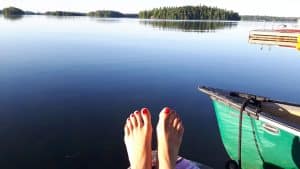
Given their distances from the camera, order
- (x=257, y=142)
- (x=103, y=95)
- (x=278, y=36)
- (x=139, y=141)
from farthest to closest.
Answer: (x=278, y=36)
(x=103, y=95)
(x=257, y=142)
(x=139, y=141)

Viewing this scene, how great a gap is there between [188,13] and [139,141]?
8800 cm

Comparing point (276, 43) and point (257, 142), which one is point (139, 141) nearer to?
point (257, 142)

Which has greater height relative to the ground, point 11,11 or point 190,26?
point 11,11

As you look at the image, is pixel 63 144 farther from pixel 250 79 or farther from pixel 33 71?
pixel 250 79

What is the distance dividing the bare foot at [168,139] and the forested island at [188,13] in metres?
86.0

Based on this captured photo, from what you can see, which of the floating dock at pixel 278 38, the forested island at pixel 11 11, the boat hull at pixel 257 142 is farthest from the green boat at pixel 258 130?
the forested island at pixel 11 11

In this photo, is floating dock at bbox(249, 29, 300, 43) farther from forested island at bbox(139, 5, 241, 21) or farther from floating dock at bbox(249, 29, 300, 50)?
forested island at bbox(139, 5, 241, 21)

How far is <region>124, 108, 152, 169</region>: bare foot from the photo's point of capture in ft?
9.82

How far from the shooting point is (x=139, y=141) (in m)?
3.19

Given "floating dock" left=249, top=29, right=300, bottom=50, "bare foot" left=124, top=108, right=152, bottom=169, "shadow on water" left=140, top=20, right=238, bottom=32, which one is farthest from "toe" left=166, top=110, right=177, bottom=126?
"shadow on water" left=140, top=20, right=238, bottom=32

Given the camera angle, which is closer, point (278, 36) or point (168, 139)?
point (168, 139)

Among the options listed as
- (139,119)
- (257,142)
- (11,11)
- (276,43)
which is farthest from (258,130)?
(11,11)

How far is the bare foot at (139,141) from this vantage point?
9.82 ft

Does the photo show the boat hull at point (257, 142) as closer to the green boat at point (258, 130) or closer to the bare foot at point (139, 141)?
the green boat at point (258, 130)
